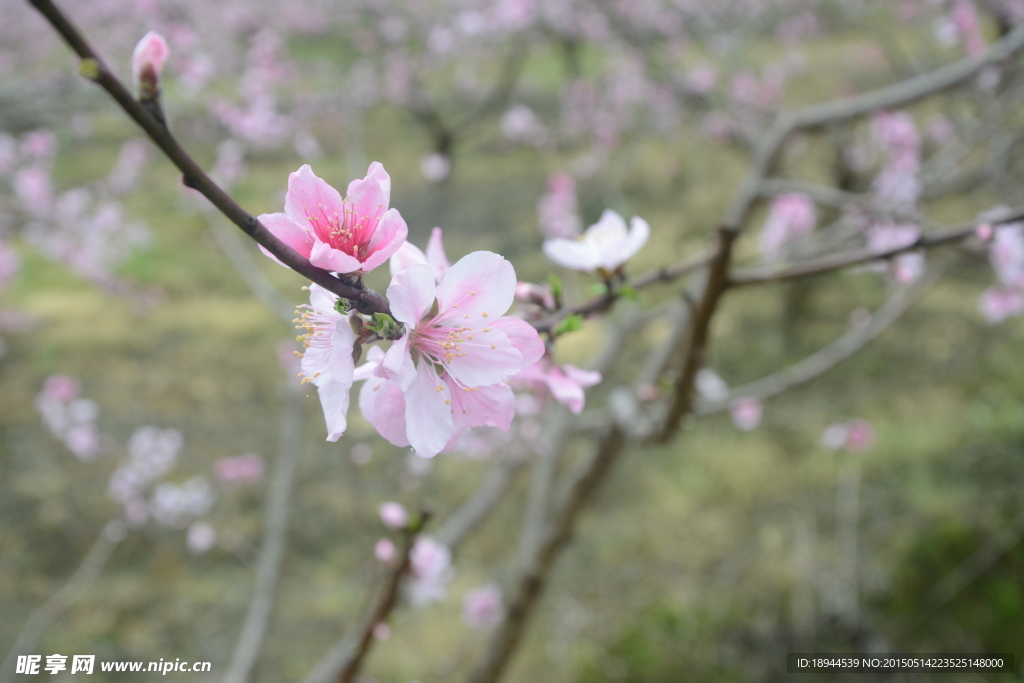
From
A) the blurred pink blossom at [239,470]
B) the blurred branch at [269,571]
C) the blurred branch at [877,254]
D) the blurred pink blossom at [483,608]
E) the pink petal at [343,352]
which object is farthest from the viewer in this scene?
the blurred pink blossom at [239,470]

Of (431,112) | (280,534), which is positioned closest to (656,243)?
(431,112)

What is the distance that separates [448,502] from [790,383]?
7.15ft

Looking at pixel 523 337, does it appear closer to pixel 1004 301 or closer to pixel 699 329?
pixel 699 329

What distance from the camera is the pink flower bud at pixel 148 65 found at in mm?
324

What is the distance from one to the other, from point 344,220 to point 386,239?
0.05m

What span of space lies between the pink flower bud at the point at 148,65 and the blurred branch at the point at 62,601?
279 centimetres

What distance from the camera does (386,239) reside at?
0.41m

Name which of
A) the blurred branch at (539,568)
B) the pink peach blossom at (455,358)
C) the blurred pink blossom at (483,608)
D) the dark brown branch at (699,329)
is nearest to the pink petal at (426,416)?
the pink peach blossom at (455,358)

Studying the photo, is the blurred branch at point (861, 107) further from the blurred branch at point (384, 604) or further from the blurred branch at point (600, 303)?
the blurred branch at point (384, 604)

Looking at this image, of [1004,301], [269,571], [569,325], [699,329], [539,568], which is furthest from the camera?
[269,571]

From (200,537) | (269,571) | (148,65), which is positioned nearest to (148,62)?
(148,65)

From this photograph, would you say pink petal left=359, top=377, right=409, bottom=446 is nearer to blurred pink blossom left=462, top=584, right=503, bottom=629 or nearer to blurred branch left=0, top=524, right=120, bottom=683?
blurred pink blossom left=462, top=584, right=503, bottom=629

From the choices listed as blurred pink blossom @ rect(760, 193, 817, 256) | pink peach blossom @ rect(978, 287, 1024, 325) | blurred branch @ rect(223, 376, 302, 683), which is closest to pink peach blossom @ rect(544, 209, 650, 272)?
pink peach blossom @ rect(978, 287, 1024, 325)

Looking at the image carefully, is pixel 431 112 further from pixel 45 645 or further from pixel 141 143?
pixel 45 645
